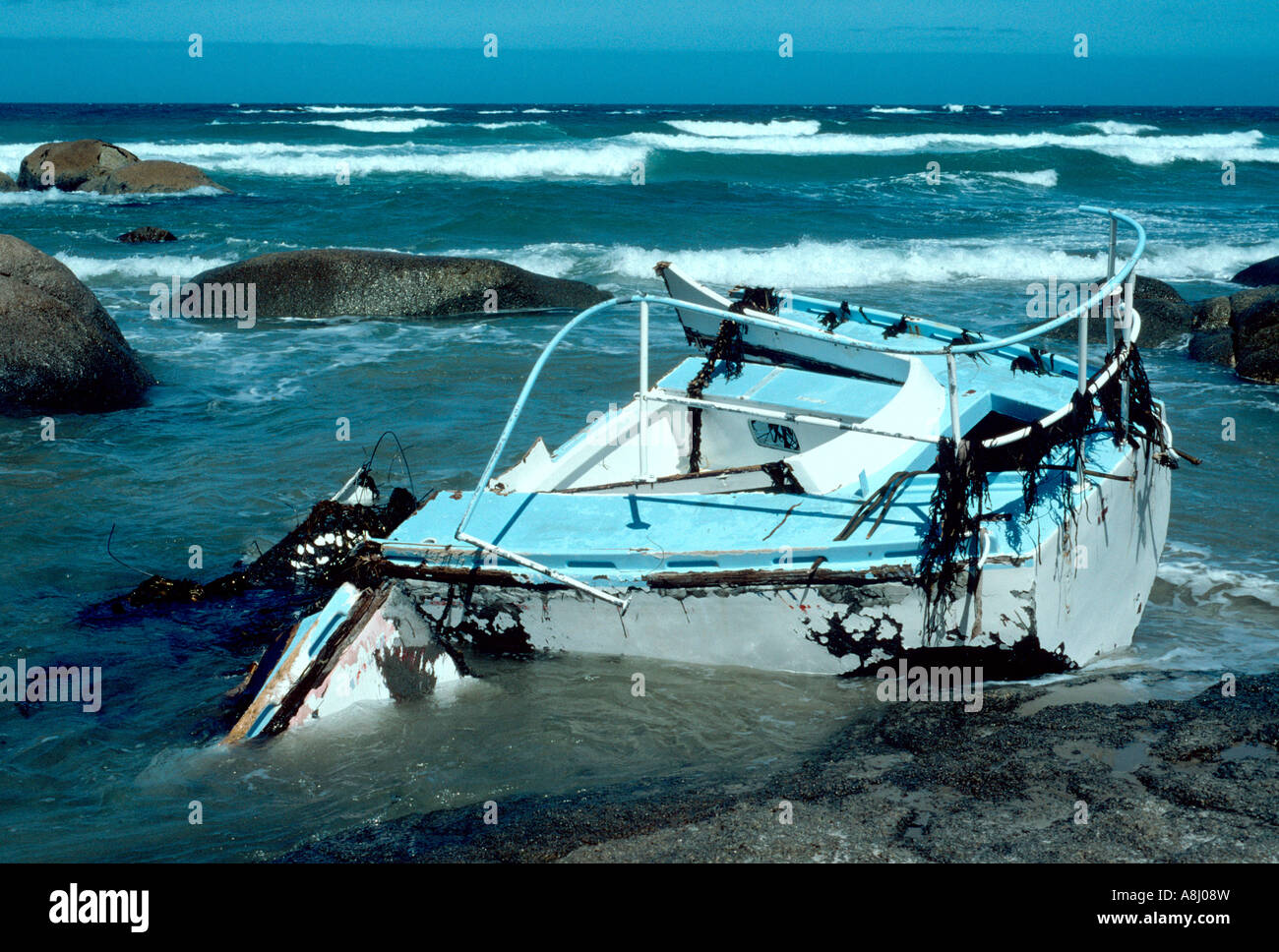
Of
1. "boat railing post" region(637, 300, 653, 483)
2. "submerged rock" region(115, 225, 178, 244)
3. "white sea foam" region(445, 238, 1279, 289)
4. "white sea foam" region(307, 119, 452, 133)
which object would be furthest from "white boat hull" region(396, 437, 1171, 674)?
"white sea foam" region(307, 119, 452, 133)

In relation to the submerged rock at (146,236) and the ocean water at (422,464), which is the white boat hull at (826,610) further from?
the submerged rock at (146,236)

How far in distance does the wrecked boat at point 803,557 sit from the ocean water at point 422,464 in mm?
240

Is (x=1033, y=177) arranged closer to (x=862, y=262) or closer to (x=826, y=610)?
(x=862, y=262)

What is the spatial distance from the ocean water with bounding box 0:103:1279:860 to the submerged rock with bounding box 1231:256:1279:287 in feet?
1.19

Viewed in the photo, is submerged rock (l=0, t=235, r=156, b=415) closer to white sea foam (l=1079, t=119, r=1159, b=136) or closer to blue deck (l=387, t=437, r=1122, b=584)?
blue deck (l=387, t=437, r=1122, b=584)

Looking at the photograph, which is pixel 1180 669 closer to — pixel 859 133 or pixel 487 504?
pixel 487 504

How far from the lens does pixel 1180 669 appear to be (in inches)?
233

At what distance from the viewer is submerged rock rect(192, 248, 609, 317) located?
15.2 metres

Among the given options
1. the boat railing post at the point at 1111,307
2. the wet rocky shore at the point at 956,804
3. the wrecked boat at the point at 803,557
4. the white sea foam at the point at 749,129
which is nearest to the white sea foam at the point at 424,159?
the white sea foam at the point at 749,129

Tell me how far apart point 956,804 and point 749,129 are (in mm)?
51577

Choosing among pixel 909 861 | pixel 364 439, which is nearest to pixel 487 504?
pixel 909 861

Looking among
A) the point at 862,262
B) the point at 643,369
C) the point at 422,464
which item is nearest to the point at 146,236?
the point at 862,262

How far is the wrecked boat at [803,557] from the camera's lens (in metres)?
5.29
